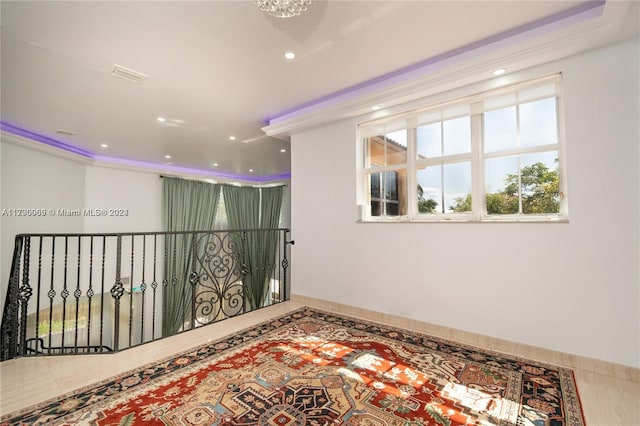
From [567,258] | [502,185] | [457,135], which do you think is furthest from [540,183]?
[457,135]

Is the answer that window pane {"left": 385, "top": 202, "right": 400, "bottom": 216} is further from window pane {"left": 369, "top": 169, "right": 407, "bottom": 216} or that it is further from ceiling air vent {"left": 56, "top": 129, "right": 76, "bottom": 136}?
ceiling air vent {"left": 56, "top": 129, "right": 76, "bottom": 136}

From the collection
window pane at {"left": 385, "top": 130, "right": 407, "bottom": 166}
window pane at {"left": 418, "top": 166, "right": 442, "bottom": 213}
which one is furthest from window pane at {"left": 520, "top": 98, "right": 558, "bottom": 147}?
window pane at {"left": 385, "top": 130, "right": 407, "bottom": 166}

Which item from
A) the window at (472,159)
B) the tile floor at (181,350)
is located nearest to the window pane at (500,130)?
the window at (472,159)

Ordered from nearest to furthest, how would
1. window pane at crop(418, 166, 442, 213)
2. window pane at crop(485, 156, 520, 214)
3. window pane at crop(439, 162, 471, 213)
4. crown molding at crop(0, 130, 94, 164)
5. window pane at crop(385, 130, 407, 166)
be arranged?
window pane at crop(485, 156, 520, 214) < window pane at crop(439, 162, 471, 213) < window pane at crop(418, 166, 442, 213) < window pane at crop(385, 130, 407, 166) < crown molding at crop(0, 130, 94, 164)

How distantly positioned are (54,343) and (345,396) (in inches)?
251

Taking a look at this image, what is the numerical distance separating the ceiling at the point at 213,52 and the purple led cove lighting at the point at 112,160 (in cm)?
12

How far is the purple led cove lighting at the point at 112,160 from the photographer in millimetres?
3870

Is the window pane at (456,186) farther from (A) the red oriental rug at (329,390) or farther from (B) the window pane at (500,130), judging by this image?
(A) the red oriental rug at (329,390)

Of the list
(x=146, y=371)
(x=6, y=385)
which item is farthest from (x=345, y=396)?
(x=6, y=385)

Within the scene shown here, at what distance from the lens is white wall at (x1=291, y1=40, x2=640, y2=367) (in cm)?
191

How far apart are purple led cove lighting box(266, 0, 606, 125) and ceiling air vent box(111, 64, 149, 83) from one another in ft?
5.09

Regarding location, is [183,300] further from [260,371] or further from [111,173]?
[260,371]

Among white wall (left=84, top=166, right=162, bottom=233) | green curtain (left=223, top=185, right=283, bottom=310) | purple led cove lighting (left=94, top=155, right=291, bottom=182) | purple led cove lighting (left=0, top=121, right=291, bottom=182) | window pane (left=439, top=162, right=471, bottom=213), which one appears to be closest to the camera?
window pane (left=439, top=162, right=471, bottom=213)

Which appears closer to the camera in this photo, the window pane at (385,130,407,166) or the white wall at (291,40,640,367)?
the white wall at (291,40,640,367)
